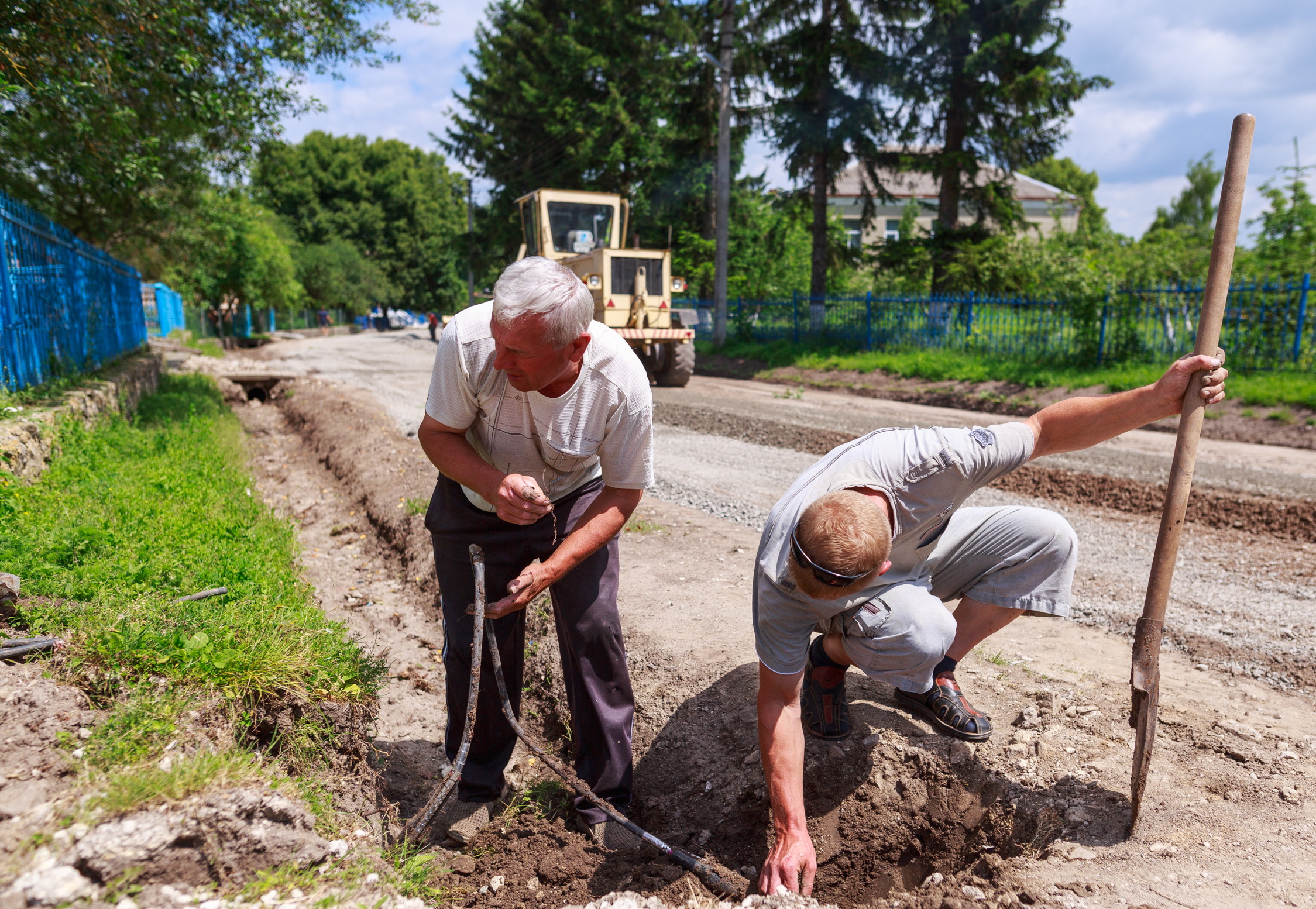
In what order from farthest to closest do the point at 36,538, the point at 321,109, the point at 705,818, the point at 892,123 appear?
1. the point at 892,123
2. the point at 321,109
3. the point at 36,538
4. the point at 705,818

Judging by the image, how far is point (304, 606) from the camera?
12.3 feet

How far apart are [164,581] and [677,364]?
1138cm

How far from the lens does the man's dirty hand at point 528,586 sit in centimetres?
234

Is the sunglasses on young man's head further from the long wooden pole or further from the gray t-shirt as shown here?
the long wooden pole

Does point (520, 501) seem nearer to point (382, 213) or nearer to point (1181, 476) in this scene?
point (1181, 476)

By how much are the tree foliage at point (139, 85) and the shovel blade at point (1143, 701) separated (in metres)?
6.87

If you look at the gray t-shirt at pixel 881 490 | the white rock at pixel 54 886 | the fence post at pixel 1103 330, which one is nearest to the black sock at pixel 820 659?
the gray t-shirt at pixel 881 490

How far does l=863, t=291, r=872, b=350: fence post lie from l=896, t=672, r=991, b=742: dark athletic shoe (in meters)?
15.7

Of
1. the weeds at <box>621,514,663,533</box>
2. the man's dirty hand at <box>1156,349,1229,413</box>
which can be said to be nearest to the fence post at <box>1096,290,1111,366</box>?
the weeds at <box>621,514,663,533</box>

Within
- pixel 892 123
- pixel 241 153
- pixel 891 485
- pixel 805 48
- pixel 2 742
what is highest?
pixel 805 48

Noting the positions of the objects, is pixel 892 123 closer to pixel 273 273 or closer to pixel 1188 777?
pixel 1188 777

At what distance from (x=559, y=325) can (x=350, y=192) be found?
188 ft

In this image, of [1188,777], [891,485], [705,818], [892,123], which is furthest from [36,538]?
[892,123]

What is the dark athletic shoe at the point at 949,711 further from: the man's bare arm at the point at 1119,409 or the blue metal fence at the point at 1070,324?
the blue metal fence at the point at 1070,324
